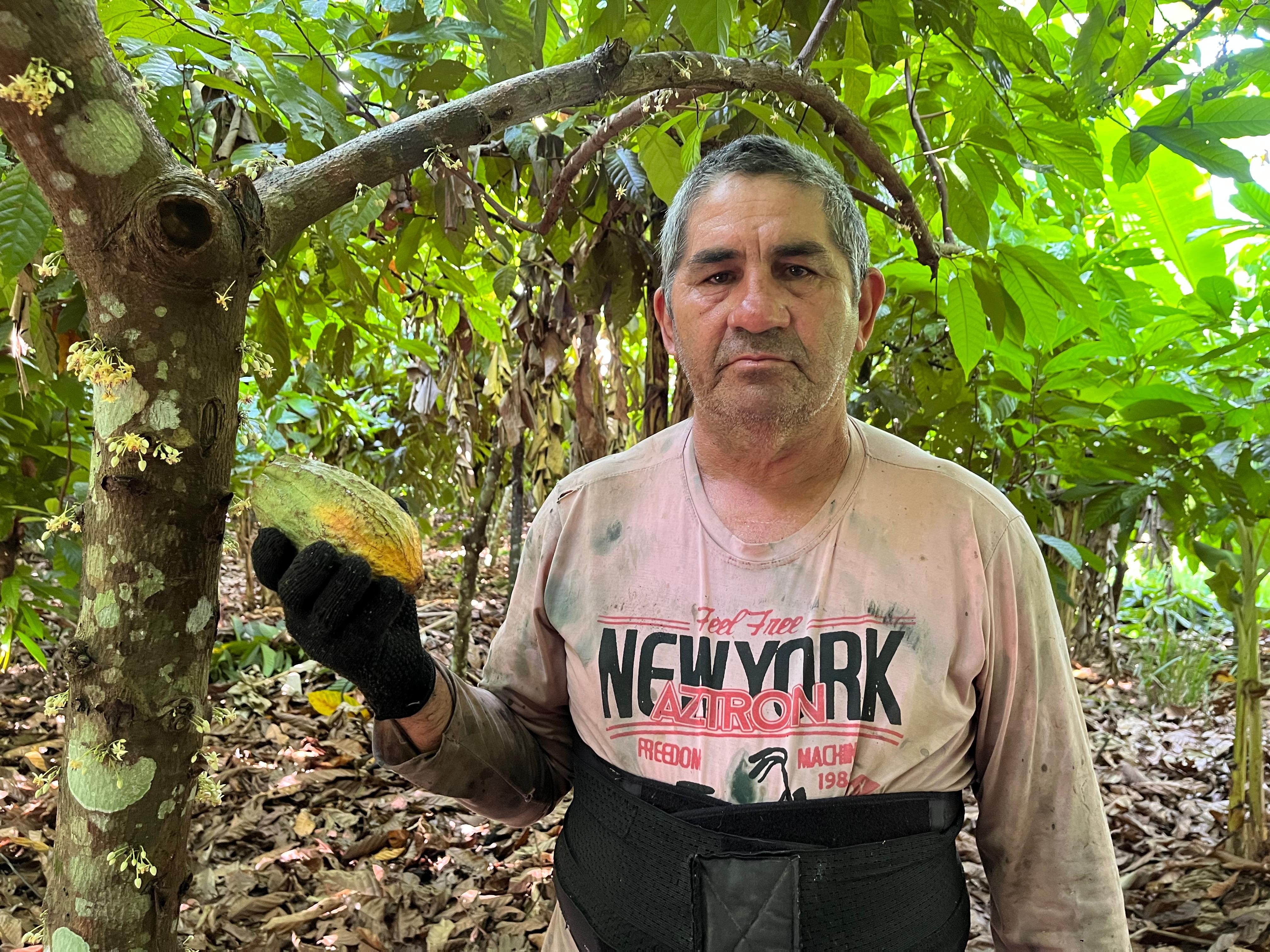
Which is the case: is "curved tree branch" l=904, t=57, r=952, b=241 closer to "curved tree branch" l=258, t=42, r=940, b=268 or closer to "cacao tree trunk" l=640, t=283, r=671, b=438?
"curved tree branch" l=258, t=42, r=940, b=268

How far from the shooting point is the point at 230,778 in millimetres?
2979

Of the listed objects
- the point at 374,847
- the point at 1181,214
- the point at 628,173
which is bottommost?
the point at 374,847

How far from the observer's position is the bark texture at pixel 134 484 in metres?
0.78

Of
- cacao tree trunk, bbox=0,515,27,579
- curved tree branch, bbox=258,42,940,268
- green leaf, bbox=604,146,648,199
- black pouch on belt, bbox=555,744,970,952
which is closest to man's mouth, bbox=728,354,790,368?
curved tree branch, bbox=258,42,940,268

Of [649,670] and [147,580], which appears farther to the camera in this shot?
[649,670]

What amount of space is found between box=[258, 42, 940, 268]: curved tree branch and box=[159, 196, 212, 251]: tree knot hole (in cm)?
8

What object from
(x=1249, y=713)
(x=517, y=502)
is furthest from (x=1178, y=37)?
(x=517, y=502)

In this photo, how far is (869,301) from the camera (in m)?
1.50

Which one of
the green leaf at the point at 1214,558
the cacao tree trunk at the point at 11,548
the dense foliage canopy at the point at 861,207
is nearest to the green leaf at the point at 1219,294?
the dense foliage canopy at the point at 861,207

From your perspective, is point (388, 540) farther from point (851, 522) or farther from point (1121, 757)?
point (1121, 757)

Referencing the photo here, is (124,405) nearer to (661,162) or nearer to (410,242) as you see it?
(661,162)

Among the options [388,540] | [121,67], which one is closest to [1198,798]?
[388,540]

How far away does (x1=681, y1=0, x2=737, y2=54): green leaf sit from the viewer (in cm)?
104

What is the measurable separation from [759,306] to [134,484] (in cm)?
84
